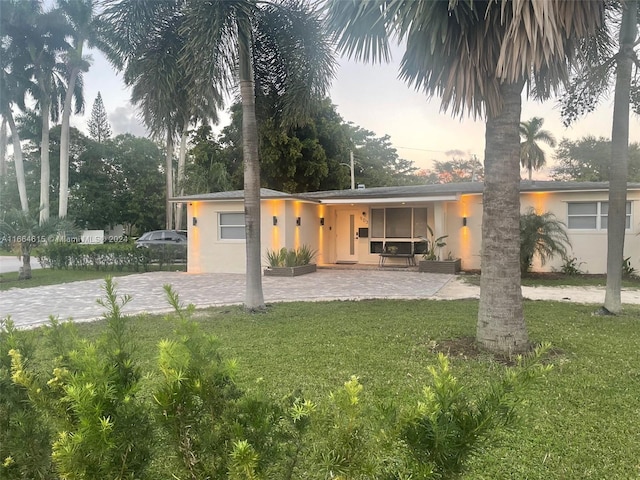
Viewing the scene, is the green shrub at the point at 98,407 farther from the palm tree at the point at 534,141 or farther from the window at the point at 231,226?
the palm tree at the point at 534,141

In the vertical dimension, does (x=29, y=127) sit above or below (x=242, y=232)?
above

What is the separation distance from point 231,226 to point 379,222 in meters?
6.02

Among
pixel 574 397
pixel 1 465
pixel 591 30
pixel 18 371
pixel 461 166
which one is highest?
pixel 461 166

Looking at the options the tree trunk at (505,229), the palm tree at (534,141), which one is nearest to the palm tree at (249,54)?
the tree trunk at (505,229)

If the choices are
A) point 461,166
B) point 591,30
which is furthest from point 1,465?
point 461,166

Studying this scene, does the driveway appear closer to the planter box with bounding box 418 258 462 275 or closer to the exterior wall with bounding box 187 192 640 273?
the planter box with bounding box 418 258 462 275

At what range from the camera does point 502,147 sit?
16.9ft

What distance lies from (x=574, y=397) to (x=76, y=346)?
4.09 meters

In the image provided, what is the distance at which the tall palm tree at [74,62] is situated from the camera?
26188mm

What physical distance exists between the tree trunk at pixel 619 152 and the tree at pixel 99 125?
46.6m

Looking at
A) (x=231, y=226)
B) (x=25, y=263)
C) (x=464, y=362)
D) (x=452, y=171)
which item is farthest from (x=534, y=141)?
(x=464, y=362)

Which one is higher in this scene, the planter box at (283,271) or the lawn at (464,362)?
the planter box at (283,271)

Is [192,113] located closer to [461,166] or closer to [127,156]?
[127,156]

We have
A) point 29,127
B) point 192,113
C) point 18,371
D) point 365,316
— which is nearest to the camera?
point 18,371
